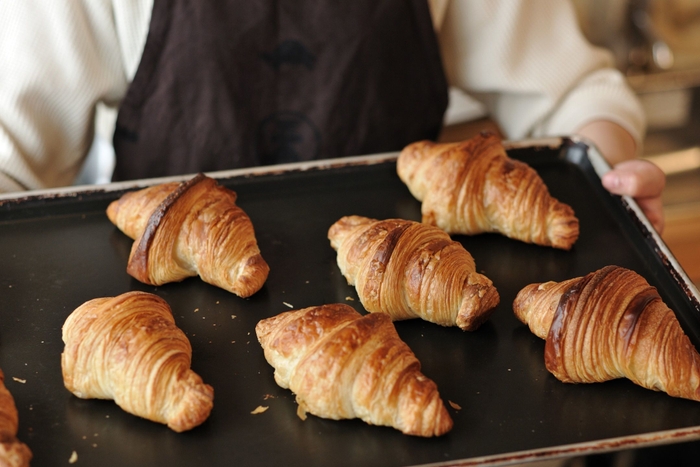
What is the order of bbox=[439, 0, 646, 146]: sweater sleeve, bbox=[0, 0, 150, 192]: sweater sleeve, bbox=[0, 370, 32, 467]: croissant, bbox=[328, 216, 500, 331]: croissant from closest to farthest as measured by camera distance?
1. bbox=[0, 370, 32, 467]: croissant
2. bbox=[328, 216, 500, 331]: croissant
3. bbox=[0, 0, 150, 192]: sweater sleeve
4. bbox=[439, 0, 646, 146]: sweater sleeve

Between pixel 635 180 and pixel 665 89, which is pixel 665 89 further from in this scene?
pixel 635 180

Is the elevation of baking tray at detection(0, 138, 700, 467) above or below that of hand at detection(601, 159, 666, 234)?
below

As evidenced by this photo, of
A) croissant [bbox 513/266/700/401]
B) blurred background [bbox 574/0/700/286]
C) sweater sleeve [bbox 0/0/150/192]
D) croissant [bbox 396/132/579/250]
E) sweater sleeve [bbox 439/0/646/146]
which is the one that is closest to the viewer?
croissant [bbox 513/266/700/401]

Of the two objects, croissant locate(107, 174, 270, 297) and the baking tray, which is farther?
croissant locate(107, 174, 270, 297)

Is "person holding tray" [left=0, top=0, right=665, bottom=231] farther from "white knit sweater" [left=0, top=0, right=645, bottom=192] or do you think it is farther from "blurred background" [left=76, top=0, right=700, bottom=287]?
"blurred background" [left=76, top=0, right=700, bottom=287]

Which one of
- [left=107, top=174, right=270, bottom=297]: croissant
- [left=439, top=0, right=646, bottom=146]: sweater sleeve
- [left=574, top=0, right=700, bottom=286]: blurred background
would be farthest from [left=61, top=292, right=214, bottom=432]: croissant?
[left=574, top=0, right=700, bottom=286]: blurred background

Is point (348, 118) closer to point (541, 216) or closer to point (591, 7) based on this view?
point (541, 216)

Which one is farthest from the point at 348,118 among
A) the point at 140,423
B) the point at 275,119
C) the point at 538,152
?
the point at 140,423
